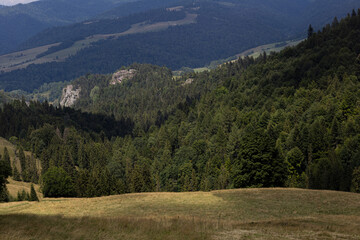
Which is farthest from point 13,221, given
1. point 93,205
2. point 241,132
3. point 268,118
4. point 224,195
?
point 268,118

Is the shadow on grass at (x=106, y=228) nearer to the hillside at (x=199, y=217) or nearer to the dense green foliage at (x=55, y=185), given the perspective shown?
the hillside at (x=199, y=217)

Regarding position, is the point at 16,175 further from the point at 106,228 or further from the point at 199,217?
the point at 106,228

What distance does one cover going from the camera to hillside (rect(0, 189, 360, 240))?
124 feet

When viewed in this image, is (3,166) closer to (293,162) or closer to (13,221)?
(13,221)

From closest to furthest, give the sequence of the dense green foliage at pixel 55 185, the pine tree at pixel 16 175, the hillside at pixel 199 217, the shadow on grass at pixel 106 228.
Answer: the shadow on grass at pixel 106 228, the hillside at pixel 199 217, the dense green foliage at pixel 55 185, the pine tree at pixel 16 175

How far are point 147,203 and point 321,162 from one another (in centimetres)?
5604

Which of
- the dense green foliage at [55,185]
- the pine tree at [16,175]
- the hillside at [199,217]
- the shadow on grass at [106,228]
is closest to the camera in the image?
the shadow on grass at [106,228]

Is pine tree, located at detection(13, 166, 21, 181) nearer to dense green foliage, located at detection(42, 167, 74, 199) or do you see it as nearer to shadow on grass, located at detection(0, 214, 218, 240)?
→ dense green foliage, located at detection(42, 167, 74, 199)

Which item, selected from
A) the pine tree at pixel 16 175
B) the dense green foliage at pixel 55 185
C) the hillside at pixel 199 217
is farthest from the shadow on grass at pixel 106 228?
the pine tree at pixel 16 175

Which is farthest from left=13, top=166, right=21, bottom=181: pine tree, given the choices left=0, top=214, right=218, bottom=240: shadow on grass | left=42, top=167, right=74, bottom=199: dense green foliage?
left=0, top=214, right=218, bottom=240: shadow on grass

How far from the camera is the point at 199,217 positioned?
45.9 metres

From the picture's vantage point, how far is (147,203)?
57188 millimetres

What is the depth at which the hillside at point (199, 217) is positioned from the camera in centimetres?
3788

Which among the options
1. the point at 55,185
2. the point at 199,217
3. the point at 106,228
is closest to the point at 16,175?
the point at 55,185
